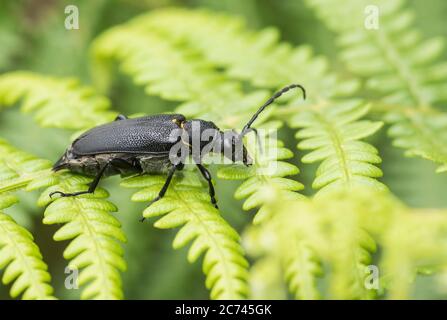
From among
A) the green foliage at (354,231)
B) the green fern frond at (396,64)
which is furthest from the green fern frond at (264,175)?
the green fern frond at (396,64)

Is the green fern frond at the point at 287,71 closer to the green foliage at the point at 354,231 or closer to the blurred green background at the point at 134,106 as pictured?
the blurred green background at the point at 134,106

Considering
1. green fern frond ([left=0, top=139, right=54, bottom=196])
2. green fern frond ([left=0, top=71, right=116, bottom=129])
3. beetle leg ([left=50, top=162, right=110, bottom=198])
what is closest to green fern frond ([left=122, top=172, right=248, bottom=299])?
beetle leg ([left=50, top=162, right=110, bottom=198])

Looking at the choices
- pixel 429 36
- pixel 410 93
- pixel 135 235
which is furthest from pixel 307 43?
pixel 135 235

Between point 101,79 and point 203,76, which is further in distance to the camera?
point 101,79

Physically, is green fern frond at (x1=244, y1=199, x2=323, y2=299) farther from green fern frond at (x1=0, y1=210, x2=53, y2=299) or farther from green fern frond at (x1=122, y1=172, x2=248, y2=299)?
green fern frond at (x1=0, y1=210, x2=53, y2=299)

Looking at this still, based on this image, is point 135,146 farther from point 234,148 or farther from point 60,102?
point 60,102
